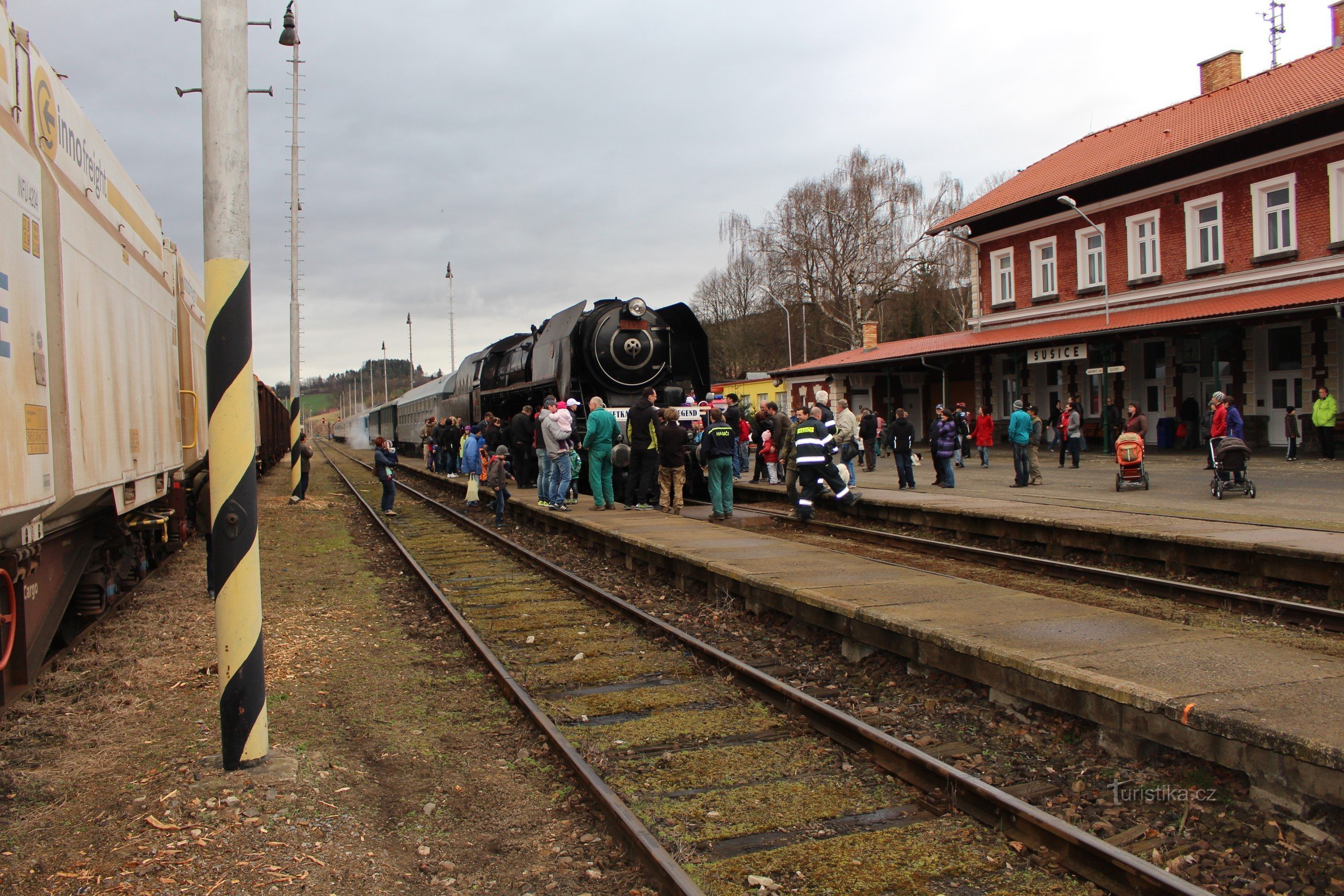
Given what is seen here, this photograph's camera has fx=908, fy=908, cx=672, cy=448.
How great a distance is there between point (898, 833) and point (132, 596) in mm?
8445

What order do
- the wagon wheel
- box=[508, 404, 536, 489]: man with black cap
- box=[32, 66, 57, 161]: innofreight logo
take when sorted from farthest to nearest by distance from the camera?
box=[508, 404, 536, 489]: man with black cap
box=[32, 66, 57, 161]: innofreight logo
the wagon wheel

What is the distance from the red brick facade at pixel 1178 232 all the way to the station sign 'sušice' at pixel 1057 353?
328 centimetres

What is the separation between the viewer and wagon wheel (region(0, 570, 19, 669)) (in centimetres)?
418

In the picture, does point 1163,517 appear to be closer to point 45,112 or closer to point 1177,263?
point 45,112

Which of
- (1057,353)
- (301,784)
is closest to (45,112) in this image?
(301,784)

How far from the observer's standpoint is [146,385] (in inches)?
288

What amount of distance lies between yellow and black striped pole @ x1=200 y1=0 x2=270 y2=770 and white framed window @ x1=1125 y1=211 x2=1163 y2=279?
1059 inches

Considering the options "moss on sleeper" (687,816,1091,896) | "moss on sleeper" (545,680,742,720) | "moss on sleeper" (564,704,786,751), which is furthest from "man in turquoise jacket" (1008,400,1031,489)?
"moss on sleeper" (687,816,1091,896)

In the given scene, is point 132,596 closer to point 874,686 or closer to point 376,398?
point 874,686

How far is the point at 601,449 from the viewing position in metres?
14.8

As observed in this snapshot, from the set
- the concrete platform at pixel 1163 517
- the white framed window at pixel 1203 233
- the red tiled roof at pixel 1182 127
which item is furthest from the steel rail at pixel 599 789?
the white framed window at pixel 1203 233

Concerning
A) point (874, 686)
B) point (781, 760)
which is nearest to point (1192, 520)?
point (874, 686)

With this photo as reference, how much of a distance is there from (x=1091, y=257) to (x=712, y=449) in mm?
19979

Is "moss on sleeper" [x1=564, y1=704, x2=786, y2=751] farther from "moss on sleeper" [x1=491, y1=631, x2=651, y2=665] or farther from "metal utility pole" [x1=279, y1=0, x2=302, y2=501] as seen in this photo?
"metal utility pole" [x1=279, y1=0, x2=302, y2=501]
